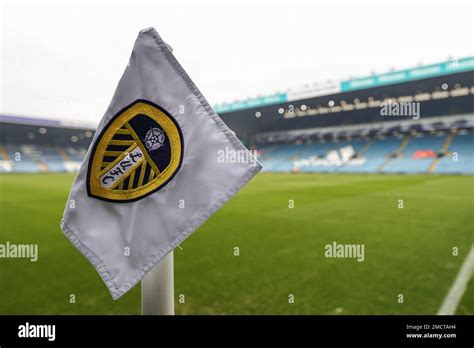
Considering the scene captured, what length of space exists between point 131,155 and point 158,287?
0.52m

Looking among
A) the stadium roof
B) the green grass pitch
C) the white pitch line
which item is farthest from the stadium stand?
the white pitch line

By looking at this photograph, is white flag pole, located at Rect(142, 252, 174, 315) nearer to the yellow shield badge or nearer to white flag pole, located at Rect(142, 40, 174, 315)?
white flag pole, located at Rect(142, 40, 174, 315)

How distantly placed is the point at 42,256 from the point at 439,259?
5679 millimetres

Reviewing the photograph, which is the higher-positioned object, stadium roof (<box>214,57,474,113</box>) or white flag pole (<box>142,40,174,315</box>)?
stadium roof (<box>214,57,474,113</box>)

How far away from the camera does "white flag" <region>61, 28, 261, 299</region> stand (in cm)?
94

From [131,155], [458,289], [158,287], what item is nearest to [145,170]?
[131,155]

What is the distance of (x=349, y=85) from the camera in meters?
19.7

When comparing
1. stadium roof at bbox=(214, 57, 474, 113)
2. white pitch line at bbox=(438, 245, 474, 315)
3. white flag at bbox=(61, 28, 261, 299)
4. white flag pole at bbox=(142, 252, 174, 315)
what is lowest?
white pitch line at bbox=(438, 245, 474, 315)

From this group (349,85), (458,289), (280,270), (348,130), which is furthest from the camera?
(348,130)

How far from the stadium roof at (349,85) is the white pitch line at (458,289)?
1598 centimetres

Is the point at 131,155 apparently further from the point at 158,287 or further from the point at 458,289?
the point at 458,289
